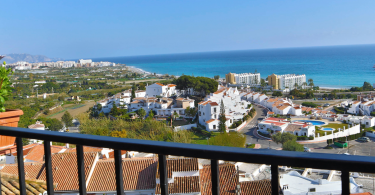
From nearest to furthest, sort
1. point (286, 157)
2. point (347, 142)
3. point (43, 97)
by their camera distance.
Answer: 1. point (286, 157)
2. point (347, 142)
3. point (43, 97)

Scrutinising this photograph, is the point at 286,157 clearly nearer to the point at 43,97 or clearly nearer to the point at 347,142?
the point at 347,142

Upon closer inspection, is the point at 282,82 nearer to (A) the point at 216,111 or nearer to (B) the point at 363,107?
(B) the point at 363,107

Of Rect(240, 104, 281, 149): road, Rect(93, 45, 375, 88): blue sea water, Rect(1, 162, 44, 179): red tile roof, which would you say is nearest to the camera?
Rect(1, 162, 44, 179): red tile roof

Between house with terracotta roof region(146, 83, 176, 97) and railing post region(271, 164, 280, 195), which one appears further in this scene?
house with terracotta roof region(146, 83, 176, 97)

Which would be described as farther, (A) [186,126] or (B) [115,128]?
(A) [186,126]

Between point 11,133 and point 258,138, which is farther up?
point 11,133

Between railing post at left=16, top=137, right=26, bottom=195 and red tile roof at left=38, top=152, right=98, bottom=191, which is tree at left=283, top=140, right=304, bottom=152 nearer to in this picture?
red tile roof at left=38, top=152, right=98, bottom=191

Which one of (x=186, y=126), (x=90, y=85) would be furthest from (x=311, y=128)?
(x=90, y=85)

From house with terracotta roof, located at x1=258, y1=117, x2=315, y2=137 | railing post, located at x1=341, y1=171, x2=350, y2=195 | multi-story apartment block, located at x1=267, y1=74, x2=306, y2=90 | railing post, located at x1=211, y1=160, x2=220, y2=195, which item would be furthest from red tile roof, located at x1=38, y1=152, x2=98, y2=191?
multi-story apartment block, located at x1=267, y1=74, x2=306, y2=90
